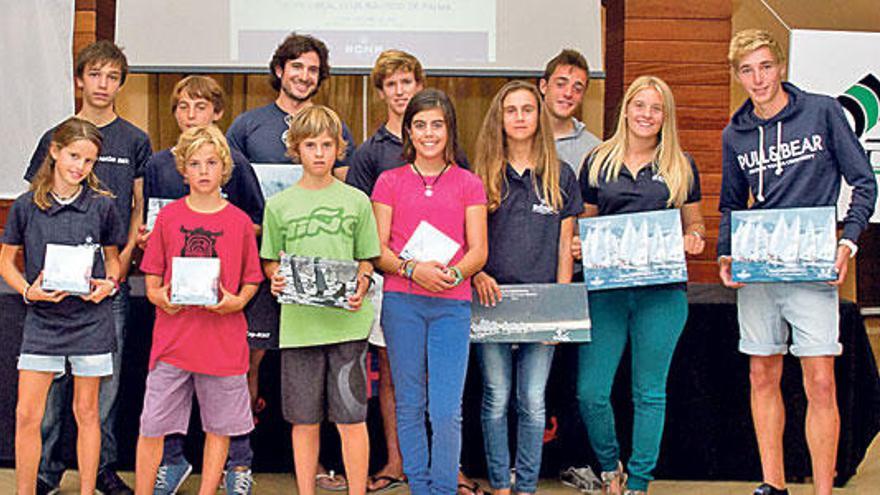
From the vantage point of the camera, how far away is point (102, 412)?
3.51m

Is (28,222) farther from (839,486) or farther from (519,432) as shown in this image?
(839,486)

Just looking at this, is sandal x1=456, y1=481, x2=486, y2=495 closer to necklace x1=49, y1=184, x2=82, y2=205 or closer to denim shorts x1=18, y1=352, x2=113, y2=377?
denim shorts x1=18, y1=352, x2=113, y2=377

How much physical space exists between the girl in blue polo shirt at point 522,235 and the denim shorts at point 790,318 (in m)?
0.60

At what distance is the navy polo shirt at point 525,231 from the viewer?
334 centimetres

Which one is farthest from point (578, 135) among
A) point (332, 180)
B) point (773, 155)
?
point (332, 180)

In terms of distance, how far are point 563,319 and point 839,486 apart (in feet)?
4.46

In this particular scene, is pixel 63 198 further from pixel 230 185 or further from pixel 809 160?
pixel 809 160

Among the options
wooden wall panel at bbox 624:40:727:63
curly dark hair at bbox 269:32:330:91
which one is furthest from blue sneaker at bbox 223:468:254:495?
wooden wall panel at bbox 624:40:727:63

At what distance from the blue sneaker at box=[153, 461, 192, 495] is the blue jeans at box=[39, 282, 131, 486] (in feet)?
0.74

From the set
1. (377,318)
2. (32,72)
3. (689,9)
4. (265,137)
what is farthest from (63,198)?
(689,9)

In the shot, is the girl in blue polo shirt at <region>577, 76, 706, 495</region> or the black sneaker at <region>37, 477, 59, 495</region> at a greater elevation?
the girl in blue polo shirt at <region>577, 76, 706, 495</region>

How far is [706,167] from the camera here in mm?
5496

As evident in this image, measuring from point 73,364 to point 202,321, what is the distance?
0.43 meters

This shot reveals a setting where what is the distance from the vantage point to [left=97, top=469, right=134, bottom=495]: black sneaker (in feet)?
11.5
